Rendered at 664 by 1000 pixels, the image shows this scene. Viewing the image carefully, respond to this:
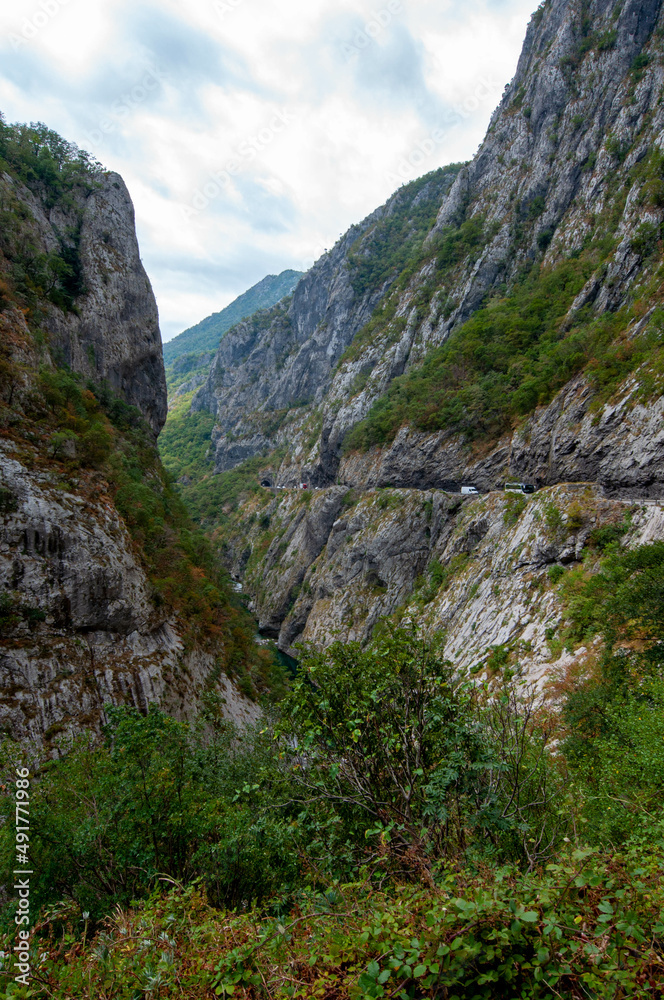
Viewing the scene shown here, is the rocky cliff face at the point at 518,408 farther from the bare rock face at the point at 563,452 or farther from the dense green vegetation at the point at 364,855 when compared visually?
the dense green vegetation at the point at 364,855

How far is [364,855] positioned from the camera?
5.34 m

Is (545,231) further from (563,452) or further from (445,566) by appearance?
(445,566)

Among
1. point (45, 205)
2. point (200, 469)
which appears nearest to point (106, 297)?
point (45, 205)

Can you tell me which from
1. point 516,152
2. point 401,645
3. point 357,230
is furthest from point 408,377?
point 357,230

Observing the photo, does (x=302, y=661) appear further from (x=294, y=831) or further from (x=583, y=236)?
(x=583, y=236)

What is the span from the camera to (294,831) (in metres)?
5.58

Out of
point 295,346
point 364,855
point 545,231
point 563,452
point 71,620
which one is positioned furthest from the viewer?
point 295,346

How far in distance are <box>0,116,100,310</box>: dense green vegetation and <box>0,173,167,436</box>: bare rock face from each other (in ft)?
1.12

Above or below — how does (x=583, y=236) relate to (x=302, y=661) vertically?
above

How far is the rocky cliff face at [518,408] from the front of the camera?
2569 cm

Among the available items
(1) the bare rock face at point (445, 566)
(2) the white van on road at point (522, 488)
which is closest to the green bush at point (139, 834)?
(1) the bare rock face at point (445, 566)

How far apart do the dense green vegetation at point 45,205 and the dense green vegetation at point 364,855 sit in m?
28.6

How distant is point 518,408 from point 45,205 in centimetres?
4047

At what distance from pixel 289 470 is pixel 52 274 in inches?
2550
